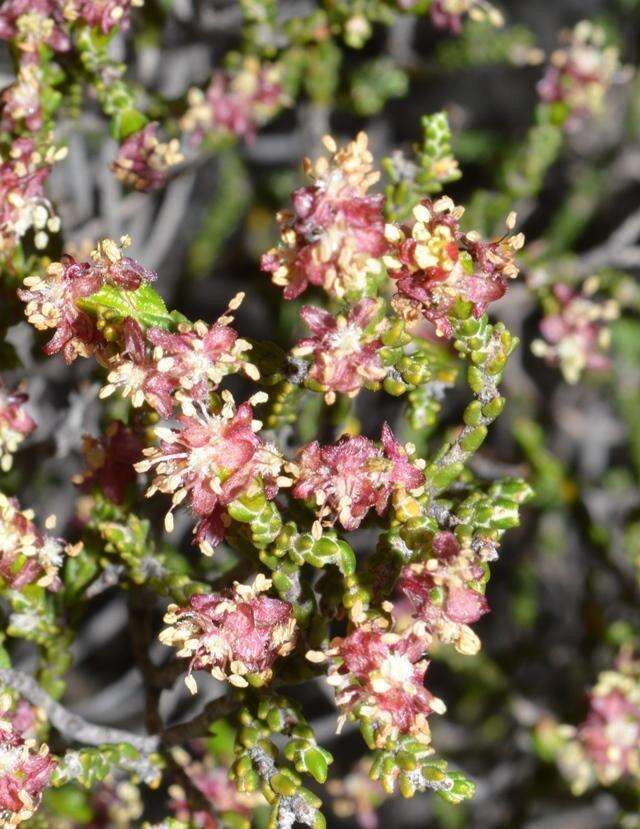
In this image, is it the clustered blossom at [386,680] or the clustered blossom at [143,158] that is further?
the clustered blossom at [143,158]

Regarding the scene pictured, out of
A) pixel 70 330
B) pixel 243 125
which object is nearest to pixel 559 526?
pixel 243 125

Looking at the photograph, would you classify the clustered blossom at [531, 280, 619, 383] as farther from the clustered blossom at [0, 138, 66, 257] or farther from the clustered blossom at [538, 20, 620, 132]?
the clustered blossom at [0, 138, 66, 257]

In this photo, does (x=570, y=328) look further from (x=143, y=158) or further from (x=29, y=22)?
(x=29, y=22)

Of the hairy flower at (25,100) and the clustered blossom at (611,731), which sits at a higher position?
the hairy flower at (25,100)

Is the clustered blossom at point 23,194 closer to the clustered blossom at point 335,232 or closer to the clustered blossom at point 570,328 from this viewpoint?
the clustered blossom at point 335,232

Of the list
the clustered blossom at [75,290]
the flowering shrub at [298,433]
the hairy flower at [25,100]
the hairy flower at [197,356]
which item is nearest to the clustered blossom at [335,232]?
the flowering shrub at [298,433]

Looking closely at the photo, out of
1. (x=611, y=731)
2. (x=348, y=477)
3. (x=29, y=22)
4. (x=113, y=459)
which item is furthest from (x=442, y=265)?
(x=611, y=731)

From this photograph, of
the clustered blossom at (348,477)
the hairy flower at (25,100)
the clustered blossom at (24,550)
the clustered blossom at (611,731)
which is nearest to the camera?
the clustered blossom at (348,477)
